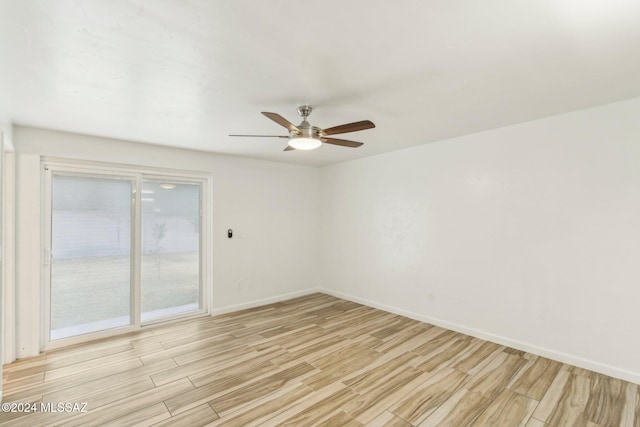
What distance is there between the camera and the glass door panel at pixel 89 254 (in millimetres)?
3383

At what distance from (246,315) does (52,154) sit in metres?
3.15

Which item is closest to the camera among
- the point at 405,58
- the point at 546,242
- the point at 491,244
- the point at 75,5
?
the point at 75,5

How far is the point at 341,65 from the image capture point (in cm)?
193

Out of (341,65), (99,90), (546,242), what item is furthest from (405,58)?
(546,242)

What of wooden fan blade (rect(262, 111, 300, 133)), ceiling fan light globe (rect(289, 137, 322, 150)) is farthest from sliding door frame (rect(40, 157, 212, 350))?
wooden fan blade (rect(262, 111, 300, 133))

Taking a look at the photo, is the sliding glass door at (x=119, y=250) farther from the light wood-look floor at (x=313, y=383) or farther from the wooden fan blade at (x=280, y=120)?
the wooden fan blade at (x=280, y=120)

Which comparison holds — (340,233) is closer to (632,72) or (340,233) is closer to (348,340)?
(348,340)

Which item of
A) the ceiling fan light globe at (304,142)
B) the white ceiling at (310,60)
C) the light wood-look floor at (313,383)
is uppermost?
the white ceiling at (310,60)

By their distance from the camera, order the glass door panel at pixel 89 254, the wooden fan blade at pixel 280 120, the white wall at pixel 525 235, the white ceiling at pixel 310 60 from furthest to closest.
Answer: the glass door panel at pixel 89 254 < the white wall at pixel 525 235 < the wooden fan blade at pixel 280 120 < the white ceiling at pixel 310 60

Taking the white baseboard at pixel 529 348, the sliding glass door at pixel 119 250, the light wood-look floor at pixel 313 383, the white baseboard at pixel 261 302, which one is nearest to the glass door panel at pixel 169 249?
the sliding glass door at pixel 119 250

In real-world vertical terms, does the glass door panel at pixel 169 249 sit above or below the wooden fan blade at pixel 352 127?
below

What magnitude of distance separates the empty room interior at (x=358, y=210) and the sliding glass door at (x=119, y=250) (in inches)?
1.1

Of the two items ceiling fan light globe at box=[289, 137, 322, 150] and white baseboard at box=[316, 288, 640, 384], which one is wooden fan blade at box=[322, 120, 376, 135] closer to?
ceiling fan light globe at box=[289, 137, 322, 150]


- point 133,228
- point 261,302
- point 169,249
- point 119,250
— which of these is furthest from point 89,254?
point 261,302
